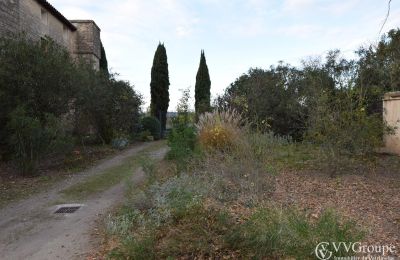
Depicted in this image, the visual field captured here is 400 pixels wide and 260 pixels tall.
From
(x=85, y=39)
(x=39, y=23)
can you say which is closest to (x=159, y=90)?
(x=85, y=39)

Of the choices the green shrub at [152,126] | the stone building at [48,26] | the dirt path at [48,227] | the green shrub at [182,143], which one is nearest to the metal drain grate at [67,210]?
the dirt path at [48,227]

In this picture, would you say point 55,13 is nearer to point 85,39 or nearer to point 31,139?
point 85,39

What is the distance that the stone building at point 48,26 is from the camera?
14703 mm

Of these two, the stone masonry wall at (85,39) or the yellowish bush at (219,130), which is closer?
the yellowish bush at (219,130)

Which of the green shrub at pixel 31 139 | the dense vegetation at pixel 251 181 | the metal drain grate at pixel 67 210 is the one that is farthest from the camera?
the green shrub at pixel 31 139

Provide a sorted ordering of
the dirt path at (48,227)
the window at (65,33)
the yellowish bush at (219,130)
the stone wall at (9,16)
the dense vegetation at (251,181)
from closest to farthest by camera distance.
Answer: the dense vegetation at (251,181) < the dirt path at (48,227) < the yellowish bush at (219,130) < the stone wall at (9,16) < the window at (65,33)

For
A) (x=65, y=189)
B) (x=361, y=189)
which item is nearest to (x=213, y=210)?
(x=361, y=189)

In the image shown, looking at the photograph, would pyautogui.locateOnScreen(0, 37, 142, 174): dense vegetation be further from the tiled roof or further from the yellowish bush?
the tiled roof

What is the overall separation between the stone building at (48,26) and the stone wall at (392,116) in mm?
10185

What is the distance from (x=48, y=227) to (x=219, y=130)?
205 inches

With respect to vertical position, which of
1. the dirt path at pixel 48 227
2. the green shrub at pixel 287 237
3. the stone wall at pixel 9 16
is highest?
the stone wall at pixel 9 16

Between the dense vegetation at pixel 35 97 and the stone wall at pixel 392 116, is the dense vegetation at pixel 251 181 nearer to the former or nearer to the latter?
the stone wall at pixel 392 116

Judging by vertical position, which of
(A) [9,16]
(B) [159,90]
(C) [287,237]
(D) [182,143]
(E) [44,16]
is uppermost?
(E) [44,16]

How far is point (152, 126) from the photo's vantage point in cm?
2322
